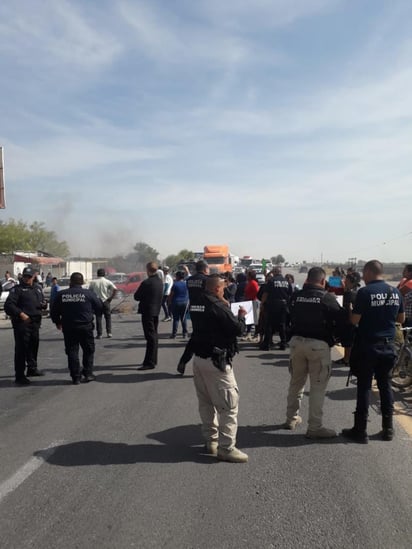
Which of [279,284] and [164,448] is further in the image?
[279,284]

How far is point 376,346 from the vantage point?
501cm

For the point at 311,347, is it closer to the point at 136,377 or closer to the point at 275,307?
the point at 136,377

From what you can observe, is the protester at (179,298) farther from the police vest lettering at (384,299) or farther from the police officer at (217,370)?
the police vest lettering at (384,299)

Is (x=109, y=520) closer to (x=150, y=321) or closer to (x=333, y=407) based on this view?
(x=333, y=407)

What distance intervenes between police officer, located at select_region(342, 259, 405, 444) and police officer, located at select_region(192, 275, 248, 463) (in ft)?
4.20

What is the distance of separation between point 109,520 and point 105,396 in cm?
354

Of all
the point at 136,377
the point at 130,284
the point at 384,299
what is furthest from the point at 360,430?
the point at 130,284

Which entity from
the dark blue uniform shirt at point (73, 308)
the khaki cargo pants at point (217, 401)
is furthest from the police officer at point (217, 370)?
the dark blue uniform shirt at point (73, 308)

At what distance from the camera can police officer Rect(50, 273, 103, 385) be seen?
7.70 metres

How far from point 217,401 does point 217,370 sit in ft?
0.92

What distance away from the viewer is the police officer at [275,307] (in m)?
10.4

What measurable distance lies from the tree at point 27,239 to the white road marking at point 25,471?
6162 centimetres

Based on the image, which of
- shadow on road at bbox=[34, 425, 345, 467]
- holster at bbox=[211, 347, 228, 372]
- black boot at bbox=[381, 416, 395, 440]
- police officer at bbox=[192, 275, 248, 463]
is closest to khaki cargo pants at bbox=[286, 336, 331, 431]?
shadow on road at bbox=[34, 425, 345, 467]

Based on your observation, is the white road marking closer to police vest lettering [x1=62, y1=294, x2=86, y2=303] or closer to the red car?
police vest lettering [x1=62, y1=294, x2=86, y2=303]
